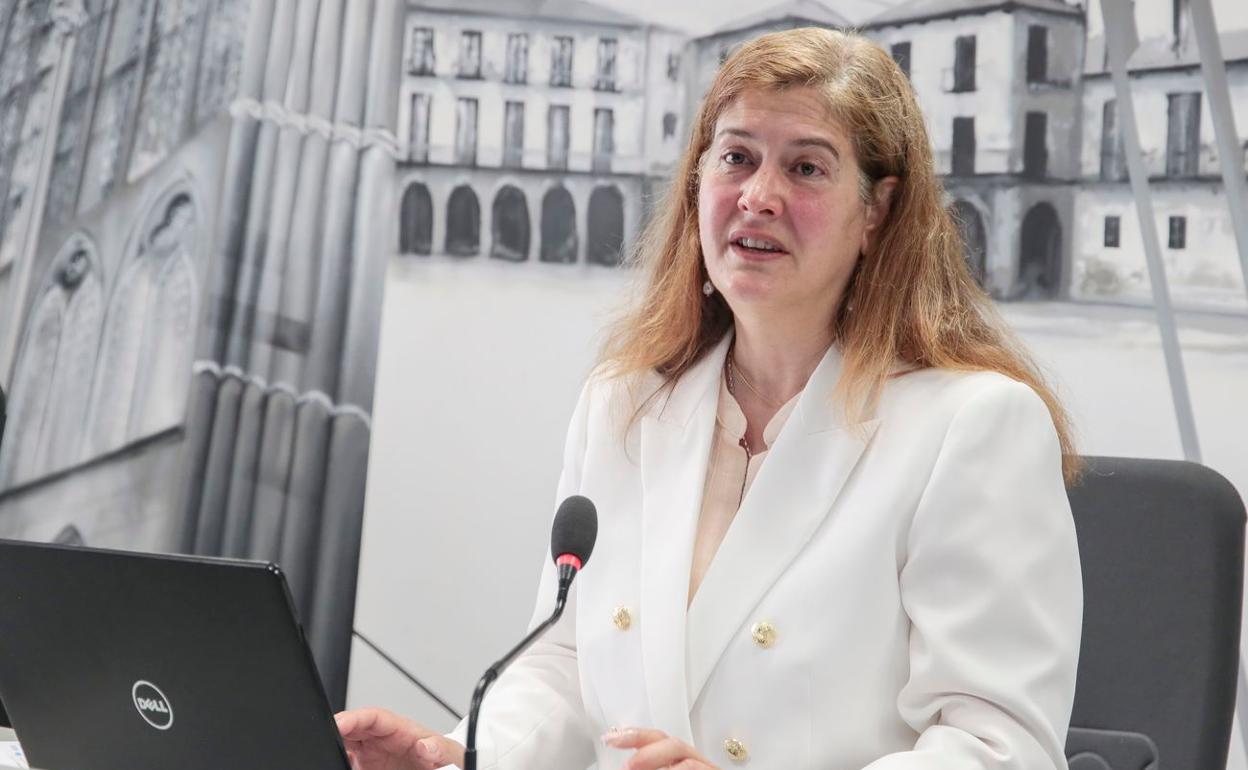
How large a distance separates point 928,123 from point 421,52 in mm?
1134

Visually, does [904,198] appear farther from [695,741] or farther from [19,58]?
[19,58]

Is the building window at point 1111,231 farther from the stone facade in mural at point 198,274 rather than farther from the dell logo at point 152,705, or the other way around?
the dell logo at point 152,705

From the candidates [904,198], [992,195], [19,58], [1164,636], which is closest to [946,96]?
[992,195]

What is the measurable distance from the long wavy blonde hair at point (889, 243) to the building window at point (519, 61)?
130 centimetres

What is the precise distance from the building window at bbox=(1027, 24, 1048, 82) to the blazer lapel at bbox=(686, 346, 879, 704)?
4.23ft

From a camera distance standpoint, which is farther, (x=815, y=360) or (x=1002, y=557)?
(x=815, y=360)

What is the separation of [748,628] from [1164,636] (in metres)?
0.52

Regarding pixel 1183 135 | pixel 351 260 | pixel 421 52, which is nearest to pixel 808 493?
pixel 1183 135

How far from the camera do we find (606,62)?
2.91 meters

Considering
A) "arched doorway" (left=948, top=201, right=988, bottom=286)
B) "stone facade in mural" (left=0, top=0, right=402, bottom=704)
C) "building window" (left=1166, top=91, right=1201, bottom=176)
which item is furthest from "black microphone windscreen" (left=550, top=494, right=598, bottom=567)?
"stone facade in mural" (left=0, top=0, right=402, bottom=704)

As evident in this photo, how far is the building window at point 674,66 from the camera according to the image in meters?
2.85

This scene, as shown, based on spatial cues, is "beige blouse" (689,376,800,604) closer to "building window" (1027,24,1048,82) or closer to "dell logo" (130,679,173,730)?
"dell logo" (130,679,173,730)

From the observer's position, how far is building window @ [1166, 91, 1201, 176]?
2469mm

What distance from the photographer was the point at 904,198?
166 centimetres
